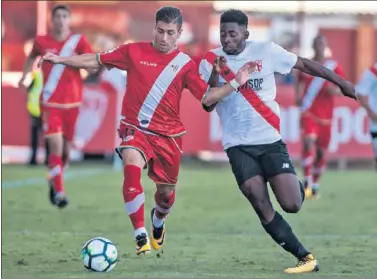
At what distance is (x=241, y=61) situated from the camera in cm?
974

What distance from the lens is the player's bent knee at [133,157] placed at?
33.3ft

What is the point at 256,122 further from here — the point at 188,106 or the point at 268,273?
the point at 188,106

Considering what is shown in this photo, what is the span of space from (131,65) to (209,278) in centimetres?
237

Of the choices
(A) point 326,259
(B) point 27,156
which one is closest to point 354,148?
(B) point 27,156

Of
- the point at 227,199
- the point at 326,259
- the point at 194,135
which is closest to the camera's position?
the point at 326,259


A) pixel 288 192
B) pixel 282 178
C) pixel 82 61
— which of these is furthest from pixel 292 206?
pixel 82 61

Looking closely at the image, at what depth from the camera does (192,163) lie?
84.2 ft

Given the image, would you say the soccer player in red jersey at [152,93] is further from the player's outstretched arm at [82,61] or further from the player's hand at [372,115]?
the player's hand at [372,115]

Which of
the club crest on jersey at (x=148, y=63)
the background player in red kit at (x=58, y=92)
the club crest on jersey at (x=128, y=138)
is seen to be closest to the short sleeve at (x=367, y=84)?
the club crest on jersey at (x=148, y=63)

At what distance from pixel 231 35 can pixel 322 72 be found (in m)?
0.83

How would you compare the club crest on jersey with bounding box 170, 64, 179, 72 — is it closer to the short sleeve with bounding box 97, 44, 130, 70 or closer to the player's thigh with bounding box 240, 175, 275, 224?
the short sleeve with bounding box 97, 44, 130, 70

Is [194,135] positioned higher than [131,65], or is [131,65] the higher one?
[131,65]

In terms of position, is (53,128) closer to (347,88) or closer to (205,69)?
(205,69)

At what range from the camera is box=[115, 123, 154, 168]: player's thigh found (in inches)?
401
